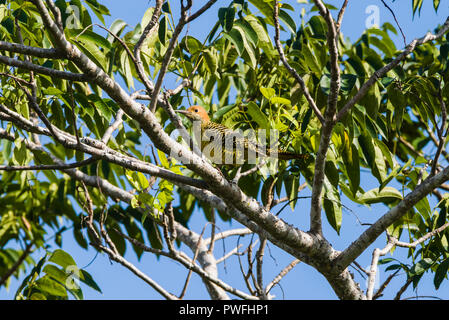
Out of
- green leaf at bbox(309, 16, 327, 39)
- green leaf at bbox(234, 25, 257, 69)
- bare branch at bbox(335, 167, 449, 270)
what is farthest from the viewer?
green leaf at bbox(309, 16, 327, 39)

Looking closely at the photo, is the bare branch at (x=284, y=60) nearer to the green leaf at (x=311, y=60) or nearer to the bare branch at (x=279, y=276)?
the green leaf at (x=311, y=60)

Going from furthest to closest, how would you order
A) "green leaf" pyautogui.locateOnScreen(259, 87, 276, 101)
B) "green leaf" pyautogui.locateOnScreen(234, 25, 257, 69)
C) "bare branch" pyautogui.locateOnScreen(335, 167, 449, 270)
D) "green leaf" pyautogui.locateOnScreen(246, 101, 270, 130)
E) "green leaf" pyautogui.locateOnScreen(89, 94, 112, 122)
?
"green leaf" pyautogui.locateOnScreen(234, 25, 257, 69) → "green leaf" pyautogui.locateOnScreen(259, 87, 276, 101) → "green leaf" pyautogui.locateOnScreen(89, 94, 112, 122) → "green leaf" pyautogui.locateOnScreen(246, 101, 270, 130) → "bare branch" pyautogui.locateOnScreen(335, 167, 449, 270)

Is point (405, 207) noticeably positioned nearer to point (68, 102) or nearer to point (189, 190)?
point (189, 190)

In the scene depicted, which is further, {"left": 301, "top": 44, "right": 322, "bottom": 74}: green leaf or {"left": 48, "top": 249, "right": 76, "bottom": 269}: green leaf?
{"left": 301, "top": 44, "right": 322, "bottom": 74}: green leaf

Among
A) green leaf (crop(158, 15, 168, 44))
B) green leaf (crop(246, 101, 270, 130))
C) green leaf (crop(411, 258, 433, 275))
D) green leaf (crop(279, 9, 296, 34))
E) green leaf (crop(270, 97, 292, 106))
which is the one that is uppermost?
green leaf (crop(279, 9, 296, 34))

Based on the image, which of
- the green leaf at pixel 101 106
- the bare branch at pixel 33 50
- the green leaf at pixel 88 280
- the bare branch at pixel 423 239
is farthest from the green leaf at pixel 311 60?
the green leaf at pixel 88 280

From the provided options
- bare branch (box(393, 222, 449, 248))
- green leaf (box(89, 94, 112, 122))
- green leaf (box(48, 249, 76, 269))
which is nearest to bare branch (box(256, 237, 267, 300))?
bare branch (box(393, 222, 449, 248))

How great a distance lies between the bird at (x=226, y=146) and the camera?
4.32 m

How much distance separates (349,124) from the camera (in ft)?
12.7

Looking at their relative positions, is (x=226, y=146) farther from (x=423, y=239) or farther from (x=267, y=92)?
(x=423, y=239)

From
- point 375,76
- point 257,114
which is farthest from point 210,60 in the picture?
point 375,76

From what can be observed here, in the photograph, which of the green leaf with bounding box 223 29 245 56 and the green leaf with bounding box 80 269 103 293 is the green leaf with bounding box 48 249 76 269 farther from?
the green leaf with bounding box 223 29 245 56

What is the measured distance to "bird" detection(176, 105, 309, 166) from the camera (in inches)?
170

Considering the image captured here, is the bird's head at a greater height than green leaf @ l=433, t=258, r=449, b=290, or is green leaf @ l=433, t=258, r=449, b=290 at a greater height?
the bird's head
